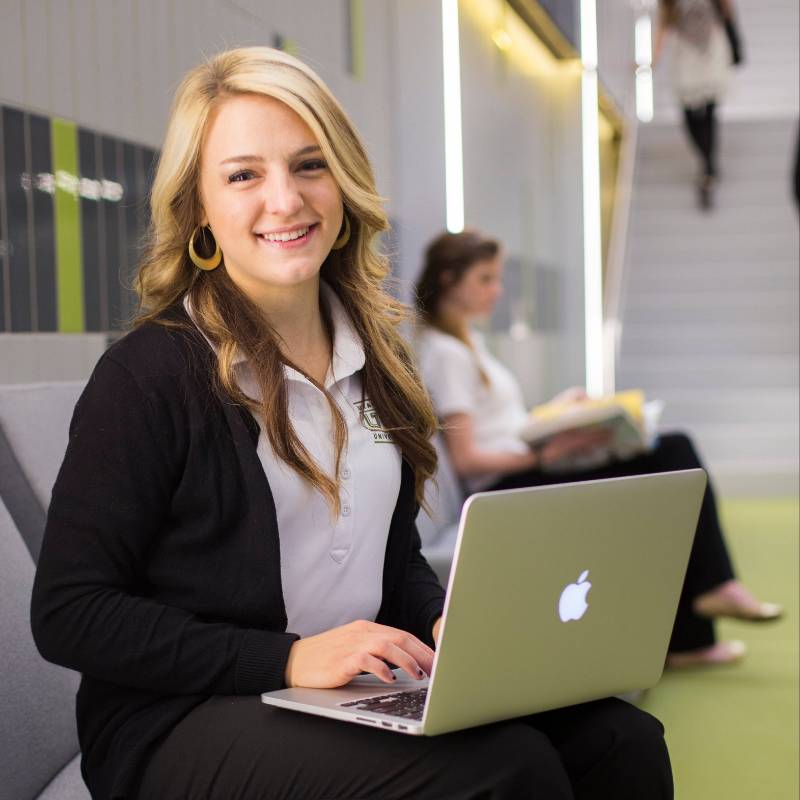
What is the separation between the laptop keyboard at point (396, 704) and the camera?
3.98ft

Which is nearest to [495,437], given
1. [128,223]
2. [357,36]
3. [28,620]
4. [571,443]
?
[571,443]

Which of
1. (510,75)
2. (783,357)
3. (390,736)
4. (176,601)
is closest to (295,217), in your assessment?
(176,601)

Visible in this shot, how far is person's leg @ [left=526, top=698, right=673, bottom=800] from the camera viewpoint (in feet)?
4.45

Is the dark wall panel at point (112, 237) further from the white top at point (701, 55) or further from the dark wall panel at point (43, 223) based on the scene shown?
the white top at point (701, 55)

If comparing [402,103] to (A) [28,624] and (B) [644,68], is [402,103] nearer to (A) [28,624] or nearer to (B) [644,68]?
(A) [28,624]

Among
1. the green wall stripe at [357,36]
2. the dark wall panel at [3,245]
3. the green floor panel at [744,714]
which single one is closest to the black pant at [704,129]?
the green floor panel at [744,714]

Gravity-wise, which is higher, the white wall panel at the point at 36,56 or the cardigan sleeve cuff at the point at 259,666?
the white wall panel at the point at 36,56

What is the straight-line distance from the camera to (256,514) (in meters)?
1.38

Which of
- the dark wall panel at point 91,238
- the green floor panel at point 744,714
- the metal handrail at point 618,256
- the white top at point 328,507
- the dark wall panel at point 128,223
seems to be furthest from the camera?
the metal handrail at point 618,256

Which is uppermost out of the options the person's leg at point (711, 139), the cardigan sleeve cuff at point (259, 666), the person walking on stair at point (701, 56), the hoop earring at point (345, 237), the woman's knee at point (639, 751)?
the person walking on stair at point (701, 56)

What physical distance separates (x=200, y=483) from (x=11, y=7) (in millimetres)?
1071

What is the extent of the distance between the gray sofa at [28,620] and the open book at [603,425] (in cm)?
159

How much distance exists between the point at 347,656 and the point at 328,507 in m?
0.25

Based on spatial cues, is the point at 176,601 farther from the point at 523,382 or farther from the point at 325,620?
the point at 523,382
